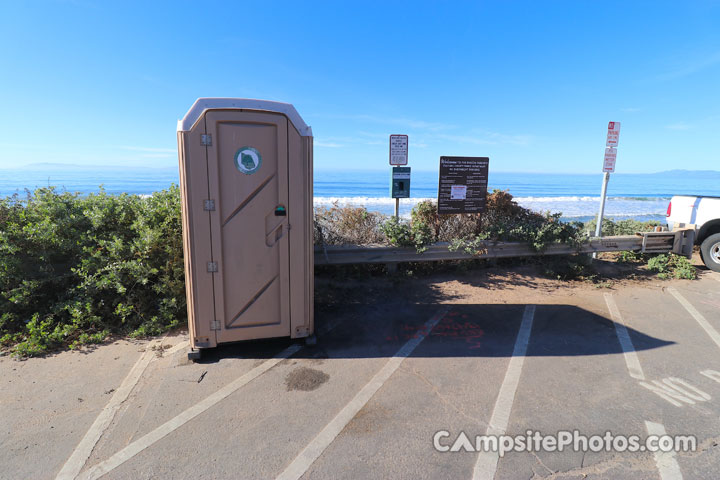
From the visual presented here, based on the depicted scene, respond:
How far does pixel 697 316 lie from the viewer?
216 inches

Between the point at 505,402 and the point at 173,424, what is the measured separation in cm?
281

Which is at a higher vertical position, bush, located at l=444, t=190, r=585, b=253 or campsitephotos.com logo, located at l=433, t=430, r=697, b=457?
bush, located at l=444, t=190, r=585, b=253

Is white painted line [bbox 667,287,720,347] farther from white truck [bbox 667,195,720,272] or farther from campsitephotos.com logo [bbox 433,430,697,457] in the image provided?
campsitephotos.com logo [bbox 433,430,697,457]

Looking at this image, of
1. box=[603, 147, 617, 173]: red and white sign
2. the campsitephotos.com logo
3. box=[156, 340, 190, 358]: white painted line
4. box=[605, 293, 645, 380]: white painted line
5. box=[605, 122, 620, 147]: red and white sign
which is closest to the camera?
the campsitephotos.com logo

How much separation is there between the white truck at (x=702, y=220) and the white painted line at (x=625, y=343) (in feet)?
11.9

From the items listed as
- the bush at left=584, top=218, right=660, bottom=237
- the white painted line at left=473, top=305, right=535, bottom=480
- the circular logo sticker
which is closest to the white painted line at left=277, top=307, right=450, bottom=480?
the white painted line at left=473, top=305, right=535, bottom=480

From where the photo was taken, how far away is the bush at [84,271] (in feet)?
15.0

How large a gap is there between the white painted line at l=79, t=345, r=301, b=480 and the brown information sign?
4.96 meters

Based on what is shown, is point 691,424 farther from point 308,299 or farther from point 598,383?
point 308,299

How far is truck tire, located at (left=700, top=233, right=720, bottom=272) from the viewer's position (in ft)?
25.5

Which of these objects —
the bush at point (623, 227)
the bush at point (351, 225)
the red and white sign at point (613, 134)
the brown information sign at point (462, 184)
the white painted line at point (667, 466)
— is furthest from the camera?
the bush at point (623, 227)

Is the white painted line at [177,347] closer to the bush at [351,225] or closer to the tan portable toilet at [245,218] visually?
the tan portable toilet at [245,218]

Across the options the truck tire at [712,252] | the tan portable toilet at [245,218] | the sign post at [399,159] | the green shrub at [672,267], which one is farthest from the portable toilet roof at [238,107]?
the truck tire at [712,252]

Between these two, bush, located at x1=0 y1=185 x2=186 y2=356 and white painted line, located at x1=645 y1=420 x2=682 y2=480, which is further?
bush, located at x1=0 y1=185 x2=186 y2=356
